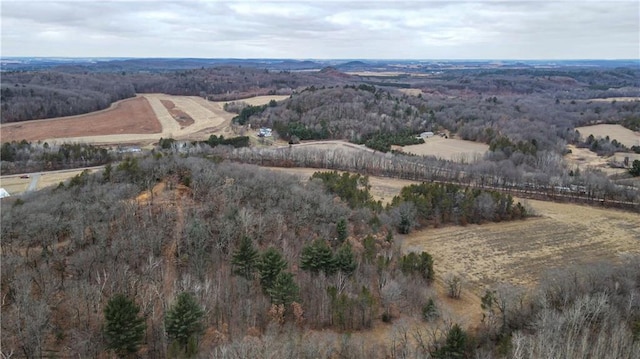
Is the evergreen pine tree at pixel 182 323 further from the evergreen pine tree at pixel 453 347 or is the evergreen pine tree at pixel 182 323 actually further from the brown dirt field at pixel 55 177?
the brown dirt field at pixel 55 177

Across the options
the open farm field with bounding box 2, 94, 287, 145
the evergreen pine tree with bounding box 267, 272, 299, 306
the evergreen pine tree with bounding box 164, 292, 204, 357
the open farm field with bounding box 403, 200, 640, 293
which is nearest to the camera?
the evergreen pine tree with bounding box 164, 292, 204, 357

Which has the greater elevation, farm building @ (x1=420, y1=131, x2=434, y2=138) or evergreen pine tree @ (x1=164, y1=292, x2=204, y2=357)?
evergreen pine tree @ (x1=164, y1=292, x2=204, y2=357)

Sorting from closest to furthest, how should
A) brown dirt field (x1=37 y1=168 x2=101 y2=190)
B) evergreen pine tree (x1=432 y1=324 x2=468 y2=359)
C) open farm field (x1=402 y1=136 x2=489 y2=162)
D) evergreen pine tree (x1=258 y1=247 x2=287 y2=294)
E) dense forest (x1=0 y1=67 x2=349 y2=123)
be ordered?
1. evergreen pine tree (x1=432 y1=324 x2=468 y2=359)
2. evergreen pine tree (x1=258 y1=247 x2=287 y2=294)
3. brown dirt field (x1=37 y1=168 x2=101 y2=190)
4. open farm field (x1=402 y1=136 x2=489 y2=162)
5. dense forest (x1=0 y1=67 x2=349 y2=123)

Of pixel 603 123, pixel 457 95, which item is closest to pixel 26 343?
pixel 603 123

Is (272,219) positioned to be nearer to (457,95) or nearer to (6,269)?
(6,269)

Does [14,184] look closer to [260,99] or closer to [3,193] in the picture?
[3,193]

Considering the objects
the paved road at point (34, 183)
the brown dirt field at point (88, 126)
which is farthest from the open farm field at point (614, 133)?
the paved road at point (34, 183)

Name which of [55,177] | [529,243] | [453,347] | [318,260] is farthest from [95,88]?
[453,347]

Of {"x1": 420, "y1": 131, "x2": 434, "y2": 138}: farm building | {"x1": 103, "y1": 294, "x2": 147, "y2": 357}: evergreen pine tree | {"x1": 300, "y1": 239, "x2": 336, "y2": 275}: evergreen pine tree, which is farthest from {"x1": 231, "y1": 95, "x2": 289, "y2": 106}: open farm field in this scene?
{"x1": 103, "y1": 294, "x2": 147, "y2": 357}: evergreen pine tree

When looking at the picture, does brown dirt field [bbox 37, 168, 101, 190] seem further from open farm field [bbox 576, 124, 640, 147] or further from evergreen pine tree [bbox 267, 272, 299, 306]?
open farm field [bbox 576, 124, 640, 147]
